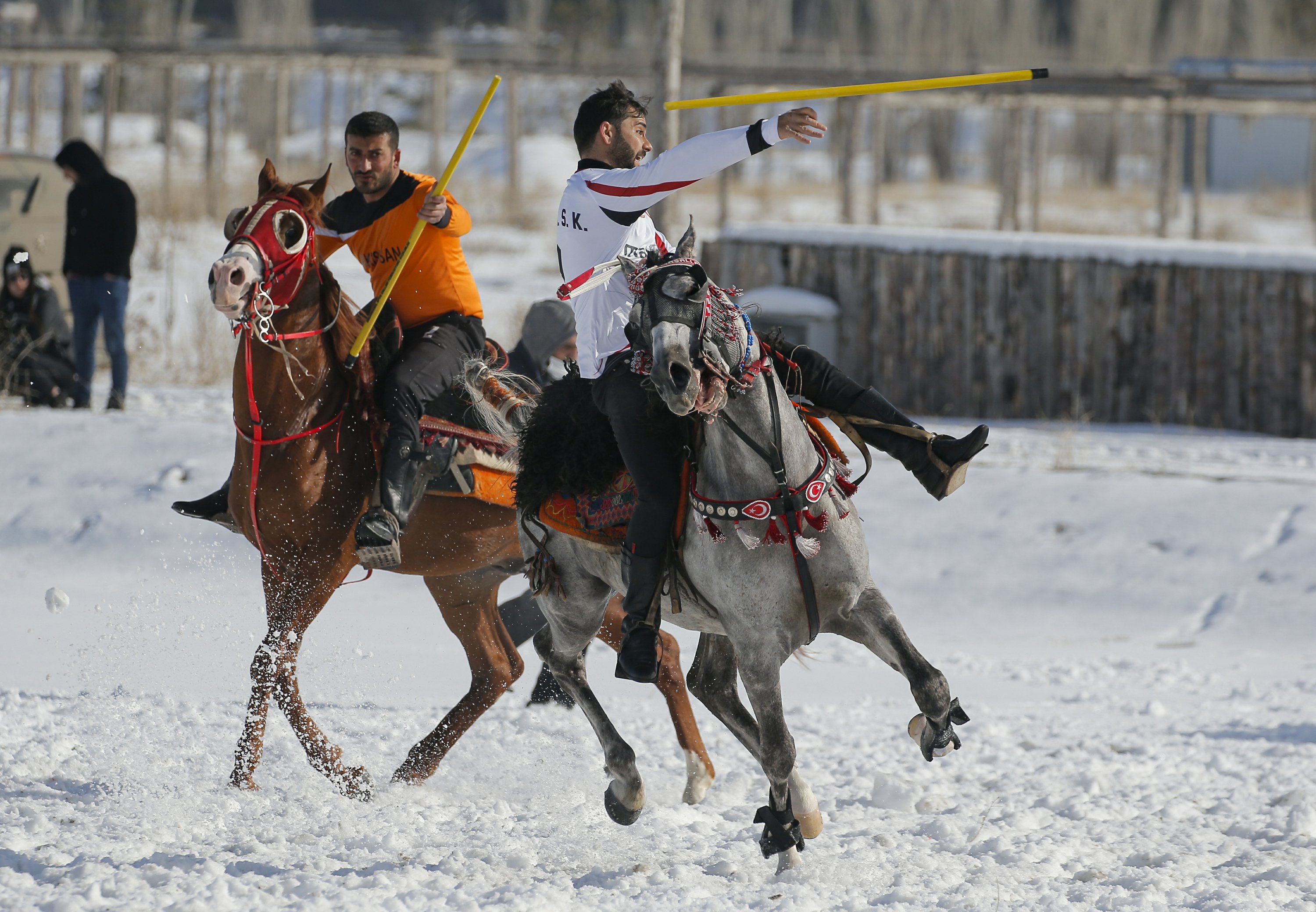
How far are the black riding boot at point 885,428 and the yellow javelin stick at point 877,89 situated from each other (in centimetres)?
78

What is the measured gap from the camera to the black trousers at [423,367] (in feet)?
18.8

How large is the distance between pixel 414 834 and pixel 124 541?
526cm

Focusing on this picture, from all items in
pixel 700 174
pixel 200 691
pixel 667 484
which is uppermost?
pixel 700 174

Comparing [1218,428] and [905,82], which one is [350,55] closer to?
[1218,428]

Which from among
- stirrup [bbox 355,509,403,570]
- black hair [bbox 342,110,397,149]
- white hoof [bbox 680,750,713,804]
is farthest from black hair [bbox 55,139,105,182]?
white hoof [bbox 680,750,713,804]

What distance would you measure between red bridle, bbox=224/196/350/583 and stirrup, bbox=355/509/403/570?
0.38 meters

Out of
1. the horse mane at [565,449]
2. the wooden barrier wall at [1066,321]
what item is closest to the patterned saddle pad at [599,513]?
the horse mane at [565,449]

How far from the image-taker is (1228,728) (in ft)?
21.9

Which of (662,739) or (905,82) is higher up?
(905,82)

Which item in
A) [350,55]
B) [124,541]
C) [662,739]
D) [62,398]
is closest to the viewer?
[662,739]

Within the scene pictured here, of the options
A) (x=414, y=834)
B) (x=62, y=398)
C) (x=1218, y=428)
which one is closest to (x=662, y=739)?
(x=414, y=834)

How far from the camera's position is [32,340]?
40.4 ft

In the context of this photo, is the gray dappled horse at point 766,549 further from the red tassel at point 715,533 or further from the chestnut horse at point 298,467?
the chestnut horse at point 298,467

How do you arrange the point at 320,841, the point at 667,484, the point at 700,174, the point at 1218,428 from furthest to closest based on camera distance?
the point at 1218,428
the point at 320,841
the point at 667,484
the point at 700,174
